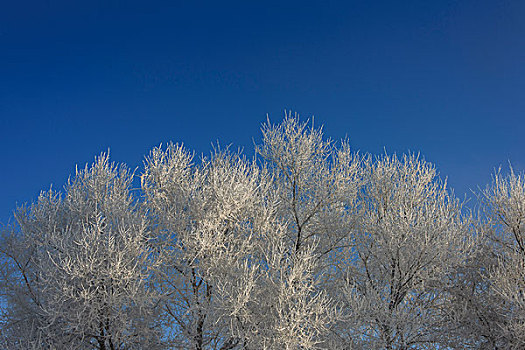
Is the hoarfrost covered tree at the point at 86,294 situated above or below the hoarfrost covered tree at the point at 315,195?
below

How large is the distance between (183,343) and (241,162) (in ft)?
21.1

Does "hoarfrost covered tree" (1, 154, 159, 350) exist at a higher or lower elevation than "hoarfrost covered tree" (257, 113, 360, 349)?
lower

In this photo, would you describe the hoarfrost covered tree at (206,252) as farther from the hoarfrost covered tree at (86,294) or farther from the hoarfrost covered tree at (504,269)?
the hoarfrost covered tree at (504,269)

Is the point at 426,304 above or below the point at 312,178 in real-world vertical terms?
below

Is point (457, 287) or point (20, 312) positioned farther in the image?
point (457, 287)

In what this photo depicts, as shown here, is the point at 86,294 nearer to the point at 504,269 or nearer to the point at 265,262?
the point at 265,262

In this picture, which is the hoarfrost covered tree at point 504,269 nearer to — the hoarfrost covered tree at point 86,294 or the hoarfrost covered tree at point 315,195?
the hoarfrost covered tree at point 315,195

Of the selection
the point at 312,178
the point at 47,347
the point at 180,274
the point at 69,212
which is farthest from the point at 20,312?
the point at 312,178

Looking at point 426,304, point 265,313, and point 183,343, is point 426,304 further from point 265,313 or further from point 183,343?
point 183,343

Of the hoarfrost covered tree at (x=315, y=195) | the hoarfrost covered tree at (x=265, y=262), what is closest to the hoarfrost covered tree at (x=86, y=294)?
A: the hoarfrost covered tree at (x=265, y=262)

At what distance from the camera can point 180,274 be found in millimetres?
13289

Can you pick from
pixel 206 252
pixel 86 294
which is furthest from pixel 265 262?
pixel 86 294

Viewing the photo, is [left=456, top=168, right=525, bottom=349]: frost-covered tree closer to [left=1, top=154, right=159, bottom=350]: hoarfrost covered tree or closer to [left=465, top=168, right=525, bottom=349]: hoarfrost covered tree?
[left=465, top=168, right=525, bottom=349]: hoarfrost covered tree

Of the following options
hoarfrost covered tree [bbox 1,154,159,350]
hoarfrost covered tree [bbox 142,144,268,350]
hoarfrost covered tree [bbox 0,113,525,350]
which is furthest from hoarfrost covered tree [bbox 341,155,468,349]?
hoarfrost covered tree [bbox 1,154,159,350]
